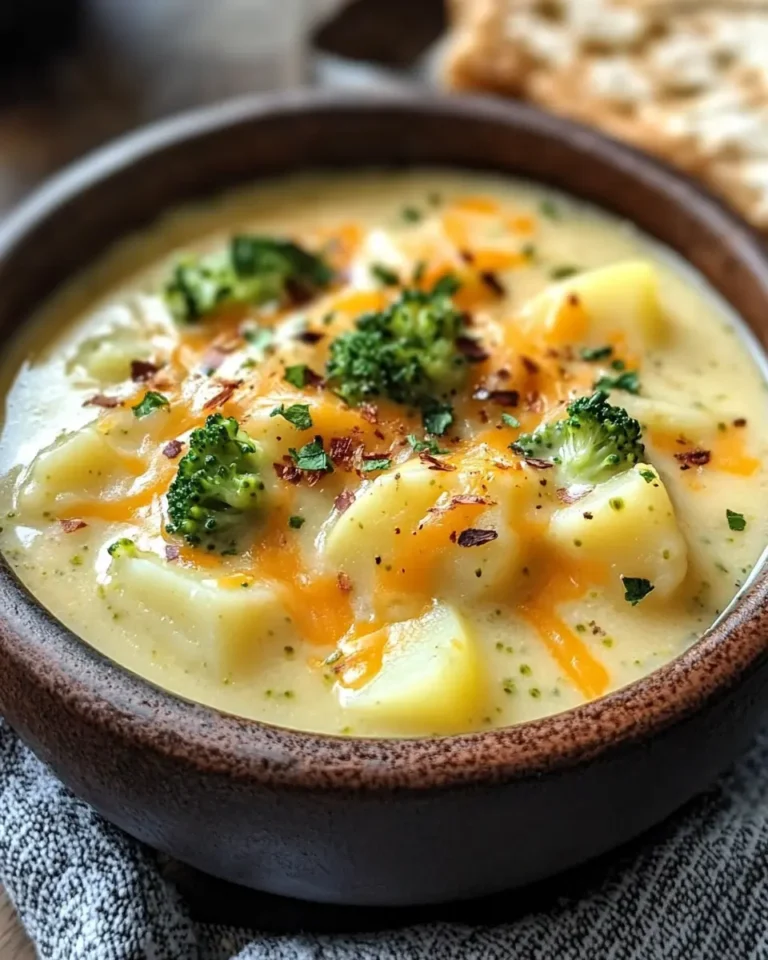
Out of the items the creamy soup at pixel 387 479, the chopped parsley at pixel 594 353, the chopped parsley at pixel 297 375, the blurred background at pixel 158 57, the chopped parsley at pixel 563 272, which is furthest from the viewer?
the blurred background at pixel 158 57

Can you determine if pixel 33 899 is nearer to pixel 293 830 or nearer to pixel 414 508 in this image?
pixel 293 830

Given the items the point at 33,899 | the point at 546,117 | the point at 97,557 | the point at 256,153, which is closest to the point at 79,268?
the point at 256,153

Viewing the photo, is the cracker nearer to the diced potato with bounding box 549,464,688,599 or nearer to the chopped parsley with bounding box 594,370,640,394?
the chopped parsley with bounding box 594,370,640,394

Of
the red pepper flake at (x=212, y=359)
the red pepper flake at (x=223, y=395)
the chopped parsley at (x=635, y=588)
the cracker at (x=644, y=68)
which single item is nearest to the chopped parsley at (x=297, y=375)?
the red pepper flake at (x=223, y=395)

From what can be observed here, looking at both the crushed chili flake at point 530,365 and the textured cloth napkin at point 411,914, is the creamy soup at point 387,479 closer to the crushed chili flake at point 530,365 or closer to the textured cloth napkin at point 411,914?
the crushed chili flake at point 530,365

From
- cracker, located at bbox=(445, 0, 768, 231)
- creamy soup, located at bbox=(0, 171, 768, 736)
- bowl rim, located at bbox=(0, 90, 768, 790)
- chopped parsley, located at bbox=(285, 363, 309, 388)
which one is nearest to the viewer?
bowl rim, located at bbox=(0, 90, 768, 790)

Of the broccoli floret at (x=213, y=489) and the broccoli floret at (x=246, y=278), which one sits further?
the broccoli floret at (x=246, y=278)

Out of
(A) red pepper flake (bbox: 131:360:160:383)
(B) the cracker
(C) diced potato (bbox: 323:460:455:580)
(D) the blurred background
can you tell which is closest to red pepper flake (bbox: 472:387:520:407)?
(C) diced potato (bbox: 323:460:455:580)
